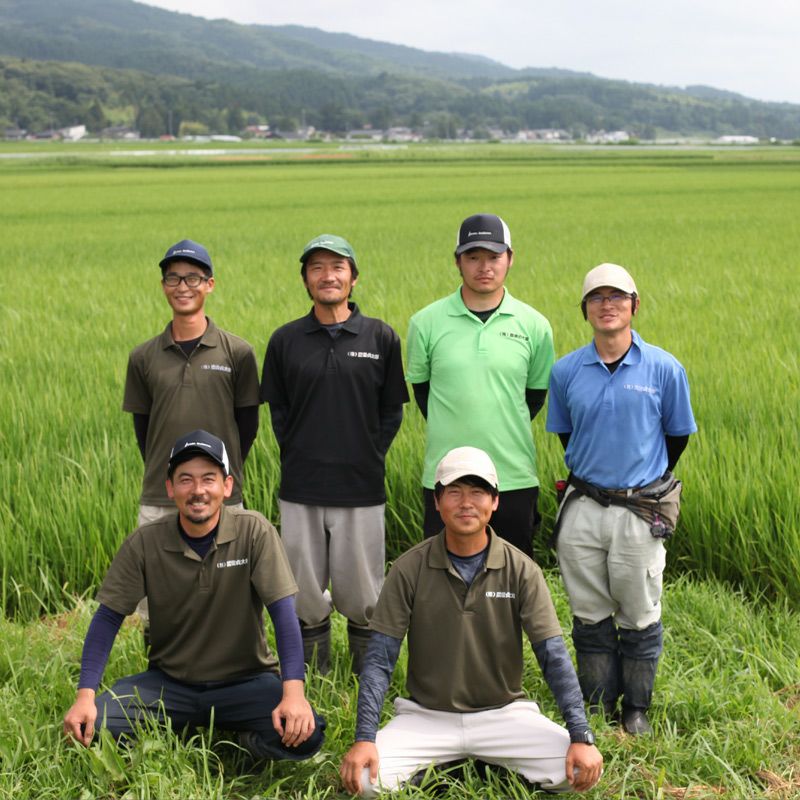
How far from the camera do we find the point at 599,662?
338 centimetres

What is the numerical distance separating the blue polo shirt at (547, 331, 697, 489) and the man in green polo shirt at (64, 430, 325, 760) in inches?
43.5

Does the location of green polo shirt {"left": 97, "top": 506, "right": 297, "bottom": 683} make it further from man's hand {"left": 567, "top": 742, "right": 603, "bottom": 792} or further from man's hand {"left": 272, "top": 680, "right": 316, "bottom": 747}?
man's hand {"left": 567, "top": 742, "right": 603, "bottom": 792}

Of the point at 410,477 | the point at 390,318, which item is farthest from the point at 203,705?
the point at 390,318

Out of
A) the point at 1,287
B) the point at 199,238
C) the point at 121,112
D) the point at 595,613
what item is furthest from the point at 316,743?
the point at 121,112

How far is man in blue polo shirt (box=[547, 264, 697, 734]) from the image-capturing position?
324cm

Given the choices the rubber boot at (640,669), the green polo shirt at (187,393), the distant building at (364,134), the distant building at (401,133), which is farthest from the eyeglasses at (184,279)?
the distant building at (401,133)

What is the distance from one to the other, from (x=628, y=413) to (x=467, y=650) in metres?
0.95

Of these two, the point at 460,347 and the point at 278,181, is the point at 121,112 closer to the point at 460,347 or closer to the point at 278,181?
the point at 278,181

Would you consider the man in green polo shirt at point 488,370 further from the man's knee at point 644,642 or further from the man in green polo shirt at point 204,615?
the man in green polo shirt at point 204,615

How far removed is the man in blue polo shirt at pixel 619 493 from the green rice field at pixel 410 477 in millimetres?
217

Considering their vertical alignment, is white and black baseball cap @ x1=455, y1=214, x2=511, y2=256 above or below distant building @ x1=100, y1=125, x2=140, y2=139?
above

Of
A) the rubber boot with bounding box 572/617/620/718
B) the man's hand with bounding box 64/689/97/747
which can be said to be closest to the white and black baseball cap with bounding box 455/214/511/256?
the rubber boot with bounding box 572/617/620/718

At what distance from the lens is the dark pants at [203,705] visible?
302 cm

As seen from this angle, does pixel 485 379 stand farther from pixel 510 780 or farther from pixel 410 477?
pixel 410 477
